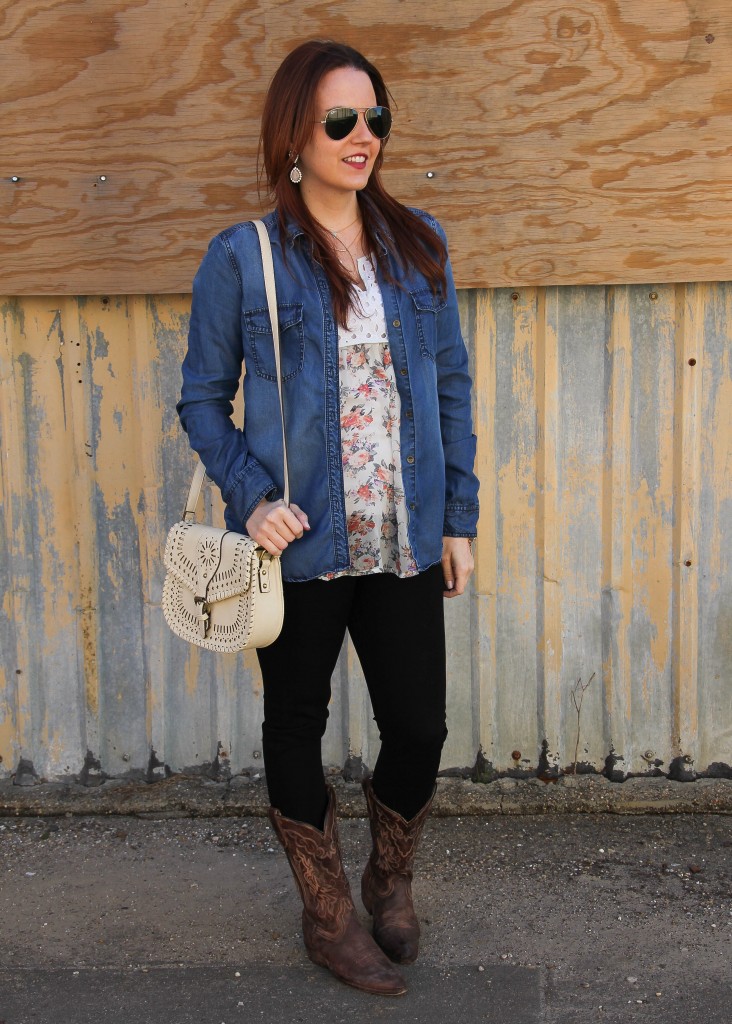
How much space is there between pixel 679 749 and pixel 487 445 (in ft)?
3.66

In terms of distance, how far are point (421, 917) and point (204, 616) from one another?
3.44 feet

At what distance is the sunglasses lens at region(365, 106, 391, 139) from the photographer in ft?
8.76

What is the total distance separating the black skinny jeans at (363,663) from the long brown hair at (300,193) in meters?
0.61

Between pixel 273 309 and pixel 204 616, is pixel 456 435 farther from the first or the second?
pixel 204 616

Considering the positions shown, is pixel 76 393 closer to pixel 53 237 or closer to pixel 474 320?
pixel 53 237

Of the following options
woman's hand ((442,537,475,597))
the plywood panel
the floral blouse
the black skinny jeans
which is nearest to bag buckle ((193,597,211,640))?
the black skinny jeans

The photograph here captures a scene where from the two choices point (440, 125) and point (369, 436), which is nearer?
point (369, 436)

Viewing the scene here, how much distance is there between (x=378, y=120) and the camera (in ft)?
8.82

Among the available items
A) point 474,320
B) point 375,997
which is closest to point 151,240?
point 474,320

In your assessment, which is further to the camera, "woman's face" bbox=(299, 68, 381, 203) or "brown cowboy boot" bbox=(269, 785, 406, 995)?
"brown cowboy boot" bbox=(269, 785, 406, 995)

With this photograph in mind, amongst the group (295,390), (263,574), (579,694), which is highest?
(295,390)

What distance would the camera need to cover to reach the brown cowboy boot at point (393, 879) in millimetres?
3000

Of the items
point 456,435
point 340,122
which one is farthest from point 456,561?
point 340,122

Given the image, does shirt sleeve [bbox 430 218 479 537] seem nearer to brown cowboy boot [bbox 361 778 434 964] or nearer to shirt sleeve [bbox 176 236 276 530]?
shirt sleeve [bbox 176 236 276 530]
